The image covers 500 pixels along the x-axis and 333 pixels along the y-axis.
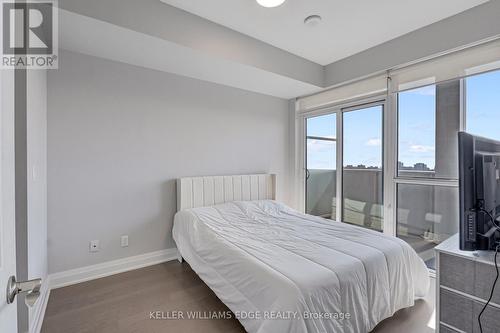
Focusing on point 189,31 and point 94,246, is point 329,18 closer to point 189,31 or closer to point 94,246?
point 189,31

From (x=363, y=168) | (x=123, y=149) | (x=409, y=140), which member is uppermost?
(x=409, y=140)

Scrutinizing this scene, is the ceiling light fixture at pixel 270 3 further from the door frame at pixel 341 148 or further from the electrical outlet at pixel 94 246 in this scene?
Answer: the electrical outlet at pixel 94 246

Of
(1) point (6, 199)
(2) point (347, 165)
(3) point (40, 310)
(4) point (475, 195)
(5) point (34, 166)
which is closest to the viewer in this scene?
(1) point (6, 199)

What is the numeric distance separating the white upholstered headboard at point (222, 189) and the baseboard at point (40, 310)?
1.42 m

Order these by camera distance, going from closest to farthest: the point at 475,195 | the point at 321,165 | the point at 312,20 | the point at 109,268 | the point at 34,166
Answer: the point at 475,195 < the point at 34,166 < the point at 312,20 < the point at 109,268 < the point at 321,165

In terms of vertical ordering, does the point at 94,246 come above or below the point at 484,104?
below

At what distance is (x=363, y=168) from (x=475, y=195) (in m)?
2.01

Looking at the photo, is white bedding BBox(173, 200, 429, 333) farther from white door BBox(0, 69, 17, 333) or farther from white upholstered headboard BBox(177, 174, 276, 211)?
white door BBox(0, 69, 17, 333)

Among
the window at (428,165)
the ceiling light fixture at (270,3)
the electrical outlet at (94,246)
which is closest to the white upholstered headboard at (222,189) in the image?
the electrical outlet at (94,246)

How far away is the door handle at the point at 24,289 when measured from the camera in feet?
2.06

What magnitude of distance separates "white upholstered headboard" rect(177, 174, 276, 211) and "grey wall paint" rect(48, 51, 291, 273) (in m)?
0.17

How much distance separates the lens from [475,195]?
4.55ft

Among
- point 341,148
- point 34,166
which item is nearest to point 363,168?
point 341,148

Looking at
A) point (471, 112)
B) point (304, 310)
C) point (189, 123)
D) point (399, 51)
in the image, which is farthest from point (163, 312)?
point (399, 51)
